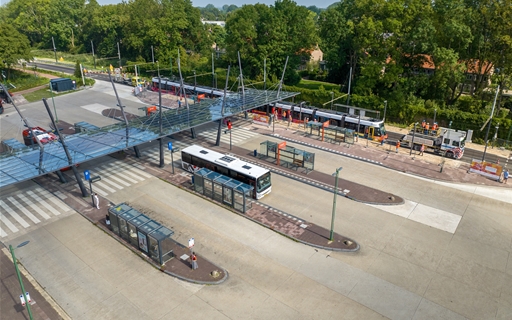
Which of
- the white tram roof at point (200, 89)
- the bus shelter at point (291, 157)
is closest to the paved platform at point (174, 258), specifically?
the bus shelter at point (291, 157)

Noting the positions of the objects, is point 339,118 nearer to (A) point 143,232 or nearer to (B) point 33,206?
(A) point 143,232

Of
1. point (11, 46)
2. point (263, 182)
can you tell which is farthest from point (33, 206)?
point (11, 46)

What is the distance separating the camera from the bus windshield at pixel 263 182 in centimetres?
2727

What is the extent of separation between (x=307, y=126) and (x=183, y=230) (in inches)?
1064

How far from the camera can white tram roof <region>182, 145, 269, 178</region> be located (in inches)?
1085

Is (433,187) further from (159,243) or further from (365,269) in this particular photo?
(159,243)

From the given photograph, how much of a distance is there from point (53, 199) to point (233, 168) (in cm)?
1451

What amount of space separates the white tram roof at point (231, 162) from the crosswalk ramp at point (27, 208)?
432 inches

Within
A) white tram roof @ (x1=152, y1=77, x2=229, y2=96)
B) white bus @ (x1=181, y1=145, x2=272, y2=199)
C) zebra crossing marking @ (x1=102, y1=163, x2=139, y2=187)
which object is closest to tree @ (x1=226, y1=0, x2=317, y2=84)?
white tram roof @ (x1=152, y1=77, x2=229, y2=96)

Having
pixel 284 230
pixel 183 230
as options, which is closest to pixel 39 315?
pixel 183 230

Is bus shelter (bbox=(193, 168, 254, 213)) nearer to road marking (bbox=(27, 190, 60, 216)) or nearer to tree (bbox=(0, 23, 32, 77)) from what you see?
road marking (bbox=(27, 190, 60, 216))

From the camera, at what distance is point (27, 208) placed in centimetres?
2662

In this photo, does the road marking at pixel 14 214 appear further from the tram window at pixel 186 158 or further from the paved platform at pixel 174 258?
the tram window at pixel 186 158

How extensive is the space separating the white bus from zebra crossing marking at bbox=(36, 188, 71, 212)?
10.4 metres
